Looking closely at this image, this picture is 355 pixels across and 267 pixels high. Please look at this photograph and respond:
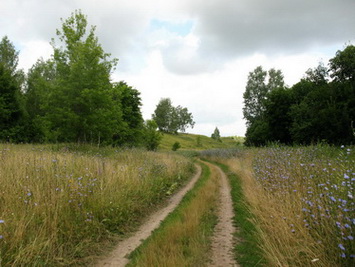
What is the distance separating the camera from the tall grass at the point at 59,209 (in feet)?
13.0

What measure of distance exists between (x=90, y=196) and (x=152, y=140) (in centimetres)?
4330

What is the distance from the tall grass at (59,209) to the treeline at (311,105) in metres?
11.5

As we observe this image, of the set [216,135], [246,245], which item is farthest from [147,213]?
[216,135]

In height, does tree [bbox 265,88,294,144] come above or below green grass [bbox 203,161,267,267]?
above

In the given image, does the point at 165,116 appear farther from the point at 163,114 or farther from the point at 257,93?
the point at 257,93

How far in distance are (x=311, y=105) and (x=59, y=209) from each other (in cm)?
3327

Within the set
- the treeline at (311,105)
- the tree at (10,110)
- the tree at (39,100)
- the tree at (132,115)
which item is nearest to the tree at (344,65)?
the treeline at (311,105)

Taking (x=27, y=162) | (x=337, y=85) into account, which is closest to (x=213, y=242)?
(x=27, y=162)

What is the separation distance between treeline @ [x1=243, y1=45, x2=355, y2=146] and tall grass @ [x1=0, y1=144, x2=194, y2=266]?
Answer: 1153cm

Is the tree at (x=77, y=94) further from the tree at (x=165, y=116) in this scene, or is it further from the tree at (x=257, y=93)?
the tree at (x=165, y=116)

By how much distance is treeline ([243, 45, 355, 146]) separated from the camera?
24.8 meters

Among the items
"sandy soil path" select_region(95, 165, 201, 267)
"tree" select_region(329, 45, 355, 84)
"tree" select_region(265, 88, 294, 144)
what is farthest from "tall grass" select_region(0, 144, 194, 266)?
"tree" select_region(265, 88, 294, 144)

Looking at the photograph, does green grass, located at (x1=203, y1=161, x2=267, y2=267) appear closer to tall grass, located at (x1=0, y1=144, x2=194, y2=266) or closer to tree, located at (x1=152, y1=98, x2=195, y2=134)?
tall grass, located at (x1=0, y1=144, x2=194, y2=266)

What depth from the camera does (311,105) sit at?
30031mm
